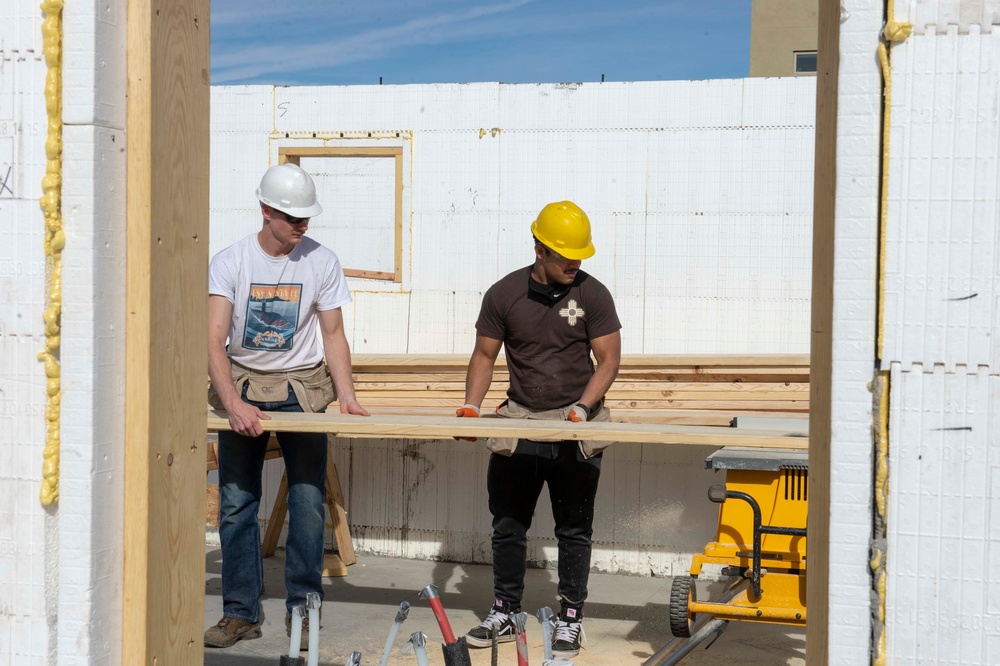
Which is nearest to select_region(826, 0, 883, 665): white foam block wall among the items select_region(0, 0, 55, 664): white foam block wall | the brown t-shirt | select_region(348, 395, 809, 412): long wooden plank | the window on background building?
select_region(0, 0, 55, 664): white foam block wall

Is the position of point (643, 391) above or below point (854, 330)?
below

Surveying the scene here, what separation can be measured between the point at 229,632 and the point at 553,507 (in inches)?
60.4

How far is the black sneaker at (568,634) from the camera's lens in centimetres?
466

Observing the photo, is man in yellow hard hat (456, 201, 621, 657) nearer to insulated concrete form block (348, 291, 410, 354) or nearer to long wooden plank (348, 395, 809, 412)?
long wooden plank (348, 395, 809, 412)

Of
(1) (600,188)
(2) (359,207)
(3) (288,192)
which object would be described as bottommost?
(3) (288,192)

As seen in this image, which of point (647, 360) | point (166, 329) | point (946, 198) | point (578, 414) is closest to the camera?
point (946, 198)

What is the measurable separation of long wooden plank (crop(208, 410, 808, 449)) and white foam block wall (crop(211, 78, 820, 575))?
2.09 m

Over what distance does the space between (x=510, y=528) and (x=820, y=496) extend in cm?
280

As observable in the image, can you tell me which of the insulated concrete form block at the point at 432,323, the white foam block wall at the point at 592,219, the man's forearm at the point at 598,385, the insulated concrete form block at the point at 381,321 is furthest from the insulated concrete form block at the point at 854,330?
the insulated concrete form block at the point at 381,321

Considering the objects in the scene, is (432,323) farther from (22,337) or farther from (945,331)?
(945,331)

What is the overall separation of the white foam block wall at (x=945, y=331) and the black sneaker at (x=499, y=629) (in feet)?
9.68

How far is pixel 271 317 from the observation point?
179 inches

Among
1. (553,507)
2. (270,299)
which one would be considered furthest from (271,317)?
(553,507)

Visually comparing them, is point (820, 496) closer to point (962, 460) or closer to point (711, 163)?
point (962, 460)
